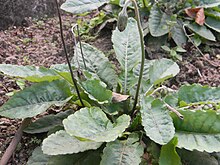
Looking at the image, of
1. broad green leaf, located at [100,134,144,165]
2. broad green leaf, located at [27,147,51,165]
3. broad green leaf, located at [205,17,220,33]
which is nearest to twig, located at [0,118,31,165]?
broad green leaf, located at [27,147,51,165]

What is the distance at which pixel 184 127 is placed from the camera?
5.34 feet

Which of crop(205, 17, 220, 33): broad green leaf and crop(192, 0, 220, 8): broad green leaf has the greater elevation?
crop(192, 0, 220, 8): broad green leaf

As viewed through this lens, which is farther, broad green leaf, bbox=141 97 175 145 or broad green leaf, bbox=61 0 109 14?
broad green leaf, bbox=61 0 109 14

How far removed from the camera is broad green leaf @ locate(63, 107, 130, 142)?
142 centimetres

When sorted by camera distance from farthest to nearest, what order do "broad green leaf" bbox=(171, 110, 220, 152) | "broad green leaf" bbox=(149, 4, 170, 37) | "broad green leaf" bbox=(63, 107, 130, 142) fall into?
"broad green leaf" bbox=(149, 4, 170, 37) → "broad green leaf" bbox=(171, 110, 220, 152) → "broad green leaf" bbox=(63, 107, 130, 142)

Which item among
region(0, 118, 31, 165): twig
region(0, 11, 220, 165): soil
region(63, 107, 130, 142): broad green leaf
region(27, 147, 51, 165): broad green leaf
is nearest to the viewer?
region(63, 107, 130, 142): broad green leaf

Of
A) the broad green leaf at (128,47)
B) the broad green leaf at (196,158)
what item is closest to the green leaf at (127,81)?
the broad green leaf at (128,47)

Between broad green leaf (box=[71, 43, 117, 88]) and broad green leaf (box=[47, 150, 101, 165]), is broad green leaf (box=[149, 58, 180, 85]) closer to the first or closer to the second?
broad green leaf (box=[71, 43, 117, 88])

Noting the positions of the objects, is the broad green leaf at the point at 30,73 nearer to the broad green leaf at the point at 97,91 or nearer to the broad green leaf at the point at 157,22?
the broad green leaf at the point at 97,91

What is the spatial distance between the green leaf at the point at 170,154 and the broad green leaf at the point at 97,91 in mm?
323

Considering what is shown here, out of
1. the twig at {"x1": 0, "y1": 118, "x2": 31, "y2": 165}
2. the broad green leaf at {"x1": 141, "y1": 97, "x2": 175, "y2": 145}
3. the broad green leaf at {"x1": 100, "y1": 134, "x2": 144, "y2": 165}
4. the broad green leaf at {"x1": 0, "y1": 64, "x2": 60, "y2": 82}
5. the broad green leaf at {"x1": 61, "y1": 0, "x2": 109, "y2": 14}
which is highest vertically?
the broad green leaf at {"x1": 61, "y1": 0, "x2": 109, "y2": 14}

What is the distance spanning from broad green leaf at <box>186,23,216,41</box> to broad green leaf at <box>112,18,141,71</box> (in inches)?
23.2

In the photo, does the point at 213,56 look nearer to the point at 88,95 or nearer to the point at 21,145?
the point at 88,95

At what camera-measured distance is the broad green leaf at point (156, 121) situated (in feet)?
4.84
